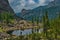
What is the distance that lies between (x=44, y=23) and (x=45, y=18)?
2.31 meters

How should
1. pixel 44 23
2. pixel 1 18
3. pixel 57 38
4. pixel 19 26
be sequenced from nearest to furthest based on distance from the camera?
pixel 57 38 < pixel 44 23 < pixel 19 26 < pixel 1 18

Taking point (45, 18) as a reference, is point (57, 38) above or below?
below

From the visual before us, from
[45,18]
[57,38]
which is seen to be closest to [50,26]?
[45,18]

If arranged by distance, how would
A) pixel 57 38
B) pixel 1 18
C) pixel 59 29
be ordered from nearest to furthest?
pixel 57 38, pixel 59 29, pixel 1 18

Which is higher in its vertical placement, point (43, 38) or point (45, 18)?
point (45, 18)

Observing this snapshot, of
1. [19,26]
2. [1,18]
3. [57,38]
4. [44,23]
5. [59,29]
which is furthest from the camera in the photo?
[1,18]

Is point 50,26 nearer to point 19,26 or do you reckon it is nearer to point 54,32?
point 54,32

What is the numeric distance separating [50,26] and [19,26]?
68.3 m

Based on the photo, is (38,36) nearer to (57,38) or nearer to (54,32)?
(54,32)

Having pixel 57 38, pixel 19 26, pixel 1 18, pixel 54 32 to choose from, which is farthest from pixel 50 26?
pixel 1 18

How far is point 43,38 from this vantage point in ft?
230

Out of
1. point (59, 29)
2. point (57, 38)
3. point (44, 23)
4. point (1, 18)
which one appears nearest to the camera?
point (57, 38)

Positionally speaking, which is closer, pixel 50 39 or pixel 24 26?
pixel 50 39

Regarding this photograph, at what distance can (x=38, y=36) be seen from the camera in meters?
74.9
